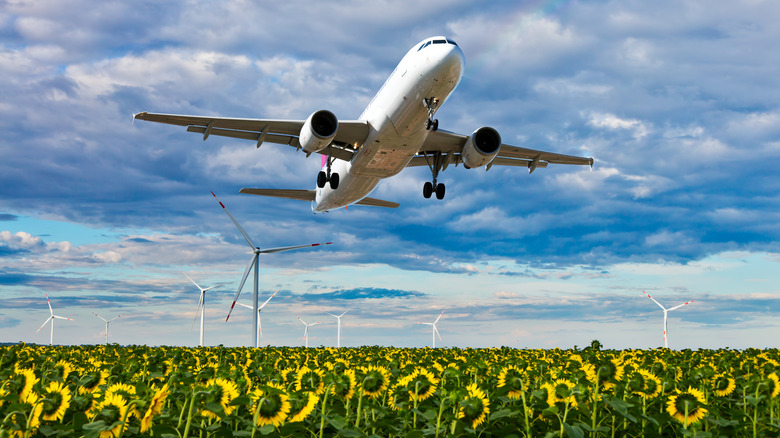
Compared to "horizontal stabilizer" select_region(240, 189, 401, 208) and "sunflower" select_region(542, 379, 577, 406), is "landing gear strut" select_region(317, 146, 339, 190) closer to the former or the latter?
"horizontal stabilizer" select_region(240, 189, 401, 208)

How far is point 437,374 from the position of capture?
332 inches

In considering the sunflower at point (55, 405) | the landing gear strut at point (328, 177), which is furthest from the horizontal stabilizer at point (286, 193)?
the sunflower at point (55, 405)

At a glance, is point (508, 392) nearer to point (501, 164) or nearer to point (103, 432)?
point (103, 432)

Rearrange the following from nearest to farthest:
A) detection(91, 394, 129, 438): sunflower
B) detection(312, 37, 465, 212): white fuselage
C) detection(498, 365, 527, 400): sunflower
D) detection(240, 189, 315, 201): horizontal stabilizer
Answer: detection(91, 394, 129, 438): sunflower < detection(498, 365, 527, 400): sunflower < detection(312, 37, 465, 212): white fuselage < detection(240, 189, 315, 201): horizontal stabilizer

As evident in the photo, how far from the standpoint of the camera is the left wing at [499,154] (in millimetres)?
37844

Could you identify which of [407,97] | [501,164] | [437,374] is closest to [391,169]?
[407,97]

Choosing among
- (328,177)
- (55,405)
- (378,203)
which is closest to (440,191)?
(328,177)

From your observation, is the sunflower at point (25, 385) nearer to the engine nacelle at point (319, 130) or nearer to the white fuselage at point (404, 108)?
the white fuselage at point (404, 108)

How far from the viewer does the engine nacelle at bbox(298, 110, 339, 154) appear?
3130cm

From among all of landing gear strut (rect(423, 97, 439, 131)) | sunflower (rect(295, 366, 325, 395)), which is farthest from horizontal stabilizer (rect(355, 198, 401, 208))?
sunflower (rect(295, 366, 325, 395))

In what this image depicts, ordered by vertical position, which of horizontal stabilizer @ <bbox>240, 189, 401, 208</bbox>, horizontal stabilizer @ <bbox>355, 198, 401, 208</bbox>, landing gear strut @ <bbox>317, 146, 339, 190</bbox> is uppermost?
horizontal stabilizer @ <bbox>240, 189, 401, 208</bbox>

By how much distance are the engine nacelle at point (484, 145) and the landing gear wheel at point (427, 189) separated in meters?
4.93

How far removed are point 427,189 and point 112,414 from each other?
36.2 meters

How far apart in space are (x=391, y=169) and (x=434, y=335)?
23.3 metres
